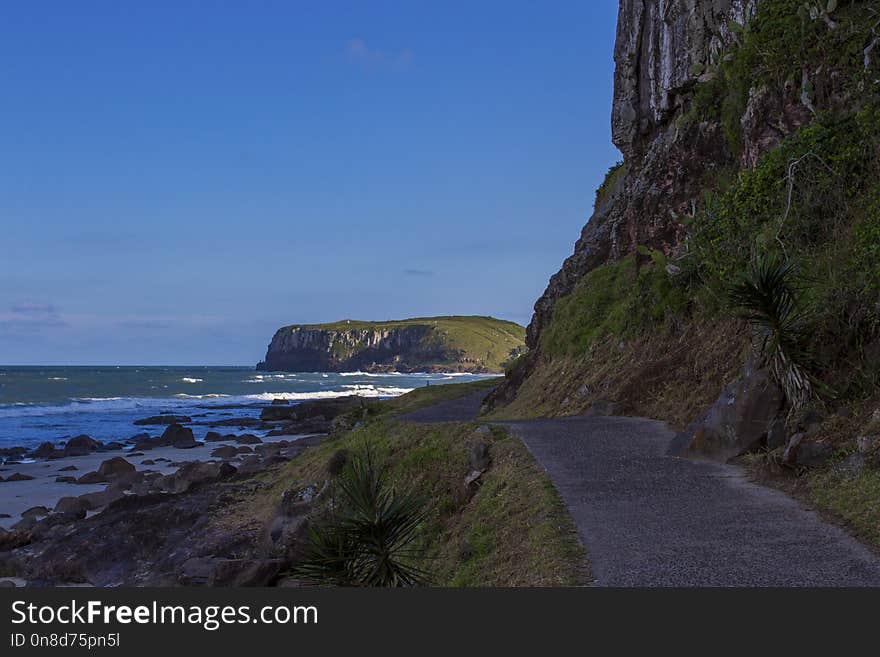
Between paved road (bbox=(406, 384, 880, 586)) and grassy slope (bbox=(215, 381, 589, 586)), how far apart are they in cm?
29

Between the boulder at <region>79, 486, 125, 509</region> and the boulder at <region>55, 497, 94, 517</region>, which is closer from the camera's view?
the boulder at <region>55, 497, 94, 517</region>

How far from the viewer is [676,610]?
4555 millimetres

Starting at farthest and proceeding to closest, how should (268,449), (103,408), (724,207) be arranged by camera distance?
(103,408)
(268,449)
(724,207)

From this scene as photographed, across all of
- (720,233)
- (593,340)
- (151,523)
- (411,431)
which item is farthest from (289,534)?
(593,340)

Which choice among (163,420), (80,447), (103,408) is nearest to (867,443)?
(80,447)

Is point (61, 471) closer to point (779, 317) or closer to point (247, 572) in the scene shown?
point (247, 572)

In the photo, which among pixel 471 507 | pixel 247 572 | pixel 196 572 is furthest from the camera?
pixel 196 572

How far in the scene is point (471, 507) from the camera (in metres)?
10.5

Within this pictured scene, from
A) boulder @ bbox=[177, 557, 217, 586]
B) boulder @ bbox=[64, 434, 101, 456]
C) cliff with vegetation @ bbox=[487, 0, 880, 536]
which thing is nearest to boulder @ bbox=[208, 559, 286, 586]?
boulder @ bbox=[177, 557, 217, 586]

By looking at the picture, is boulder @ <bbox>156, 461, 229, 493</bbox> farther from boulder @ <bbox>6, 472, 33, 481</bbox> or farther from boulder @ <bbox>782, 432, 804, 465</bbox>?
boulder @ <bbox>782, 432, 804, 465</bbox>

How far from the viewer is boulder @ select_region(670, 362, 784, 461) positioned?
10.5 m

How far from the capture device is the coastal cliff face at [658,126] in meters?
21.3

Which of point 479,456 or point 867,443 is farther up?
point 867,443

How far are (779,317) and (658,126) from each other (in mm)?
17961
